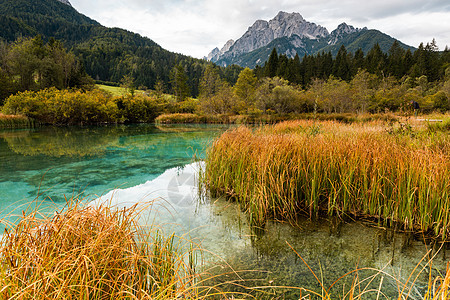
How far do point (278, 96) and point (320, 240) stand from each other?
30.5m

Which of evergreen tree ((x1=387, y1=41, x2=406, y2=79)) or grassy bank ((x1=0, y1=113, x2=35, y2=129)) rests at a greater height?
evergreen tree ((x1=387, y1=41, x2=406, y2=79))

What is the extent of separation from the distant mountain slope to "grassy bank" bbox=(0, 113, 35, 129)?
138 ft

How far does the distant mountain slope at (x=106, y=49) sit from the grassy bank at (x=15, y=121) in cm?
4218

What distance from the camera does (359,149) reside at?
3352 millimetres

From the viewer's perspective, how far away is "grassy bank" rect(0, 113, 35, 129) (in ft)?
62.1

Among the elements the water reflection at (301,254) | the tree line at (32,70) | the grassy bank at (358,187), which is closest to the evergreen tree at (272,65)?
the tree line at (32,70)

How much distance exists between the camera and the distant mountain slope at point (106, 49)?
73812 millimetres

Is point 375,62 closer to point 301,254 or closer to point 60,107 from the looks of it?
point 60,107

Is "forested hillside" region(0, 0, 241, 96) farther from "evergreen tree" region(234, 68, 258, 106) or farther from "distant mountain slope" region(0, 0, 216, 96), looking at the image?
"evergreen tree" region(234, 68, 258, 106)

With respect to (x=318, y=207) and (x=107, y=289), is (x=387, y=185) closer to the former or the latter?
(x=318, y=207)

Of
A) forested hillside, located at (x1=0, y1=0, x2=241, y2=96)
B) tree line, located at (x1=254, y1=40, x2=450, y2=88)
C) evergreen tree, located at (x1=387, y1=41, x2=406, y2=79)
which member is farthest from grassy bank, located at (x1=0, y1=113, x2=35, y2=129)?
evergreen tree, located at (x1=387, y1=41, x2=406, y2=79)

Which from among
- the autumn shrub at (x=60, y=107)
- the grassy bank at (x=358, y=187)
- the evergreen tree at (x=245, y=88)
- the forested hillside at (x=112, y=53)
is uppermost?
the forested hillside at (x=112, y=53)

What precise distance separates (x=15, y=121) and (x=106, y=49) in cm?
7854

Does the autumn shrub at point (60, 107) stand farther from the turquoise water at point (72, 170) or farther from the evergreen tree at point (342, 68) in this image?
the evergreen tree at point (342, 68)
